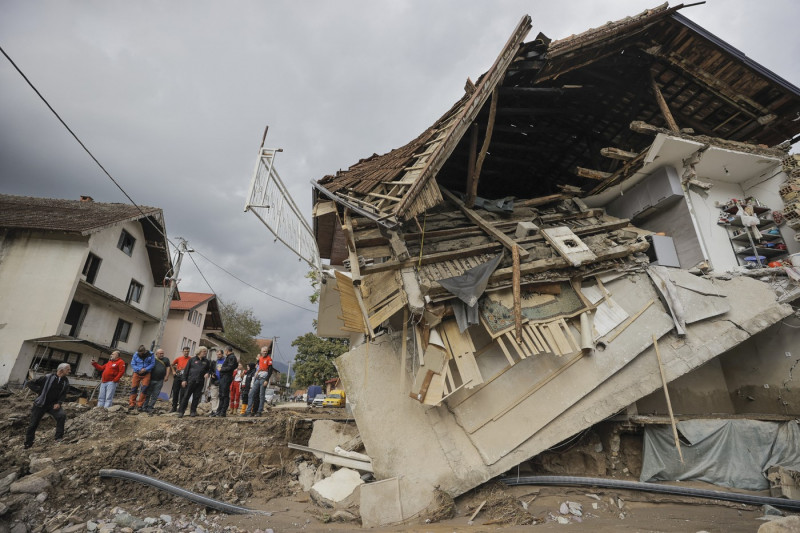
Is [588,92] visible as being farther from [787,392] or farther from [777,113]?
[787,392]

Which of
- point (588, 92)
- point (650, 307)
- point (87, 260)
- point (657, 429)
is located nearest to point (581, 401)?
point (657, 429)

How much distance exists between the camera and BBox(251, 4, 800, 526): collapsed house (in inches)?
253

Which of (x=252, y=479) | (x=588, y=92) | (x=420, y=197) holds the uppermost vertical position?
(x=588, y=92)

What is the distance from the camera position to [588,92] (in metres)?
9.98

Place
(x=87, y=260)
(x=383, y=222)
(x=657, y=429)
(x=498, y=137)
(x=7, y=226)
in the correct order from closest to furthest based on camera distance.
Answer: (x=383, y=222) < (x=657, y=429) < (x=498, y=137) < (x=7, y=226) < (x=87, y=260)

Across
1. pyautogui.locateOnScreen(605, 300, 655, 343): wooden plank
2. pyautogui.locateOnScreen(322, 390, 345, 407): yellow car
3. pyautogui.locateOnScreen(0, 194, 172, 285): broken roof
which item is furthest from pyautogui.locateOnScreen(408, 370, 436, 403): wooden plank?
pyautogui.locateOnScreen(0, 194, 172, 285): broken roof

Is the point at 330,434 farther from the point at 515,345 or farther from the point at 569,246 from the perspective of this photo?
the point at 569,246

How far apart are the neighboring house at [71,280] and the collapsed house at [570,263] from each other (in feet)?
45.7

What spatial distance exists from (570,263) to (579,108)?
18.5 ft

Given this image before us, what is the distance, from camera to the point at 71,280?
15.7 metres

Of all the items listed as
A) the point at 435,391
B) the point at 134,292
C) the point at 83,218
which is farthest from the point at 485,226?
the point at 134,292

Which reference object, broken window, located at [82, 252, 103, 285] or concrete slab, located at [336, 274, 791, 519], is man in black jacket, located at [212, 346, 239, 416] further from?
broken window, located at [82, 252, 103, 285]

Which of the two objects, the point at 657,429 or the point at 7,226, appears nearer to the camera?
the point at 657,429

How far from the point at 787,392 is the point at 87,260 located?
1000 inches
